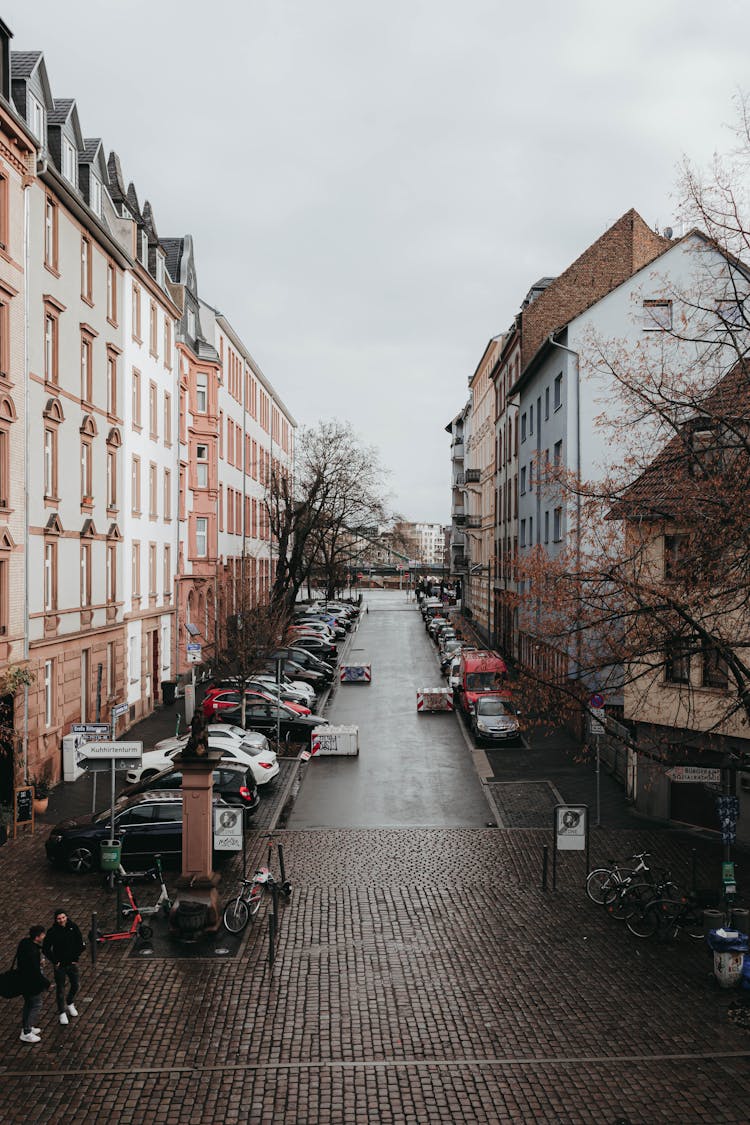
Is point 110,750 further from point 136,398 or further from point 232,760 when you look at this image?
point 136,398

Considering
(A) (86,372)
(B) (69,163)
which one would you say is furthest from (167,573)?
(B) (69,163)

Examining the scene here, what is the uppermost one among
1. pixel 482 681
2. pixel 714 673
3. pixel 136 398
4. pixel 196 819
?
pixel 136 398

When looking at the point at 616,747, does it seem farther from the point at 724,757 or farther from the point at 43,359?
the point at 43,359

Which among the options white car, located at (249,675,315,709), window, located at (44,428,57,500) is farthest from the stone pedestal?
white car, located at (249,675,315,709)

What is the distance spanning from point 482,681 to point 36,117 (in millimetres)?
23027

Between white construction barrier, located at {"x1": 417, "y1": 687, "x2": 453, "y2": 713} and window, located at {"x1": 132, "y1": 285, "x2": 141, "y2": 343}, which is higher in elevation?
window, located at {"x1": 132, "y1": 285, "x2": 141, "y2": 343}

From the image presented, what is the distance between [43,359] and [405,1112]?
20556 millimetres

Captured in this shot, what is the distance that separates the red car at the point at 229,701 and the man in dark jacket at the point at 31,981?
67.8 ft

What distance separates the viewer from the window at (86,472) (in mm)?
29547

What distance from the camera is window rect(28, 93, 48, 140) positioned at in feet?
81.9

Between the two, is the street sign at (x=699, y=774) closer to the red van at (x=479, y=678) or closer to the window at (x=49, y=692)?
the window at (x=49, y=692)

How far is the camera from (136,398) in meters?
36.4

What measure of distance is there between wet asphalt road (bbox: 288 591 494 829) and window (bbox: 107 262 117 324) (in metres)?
15.4

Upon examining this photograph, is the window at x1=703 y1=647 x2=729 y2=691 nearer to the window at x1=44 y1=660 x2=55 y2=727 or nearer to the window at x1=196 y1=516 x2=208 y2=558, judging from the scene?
the window at x1=44 y1=660 x2=55 y2=727
